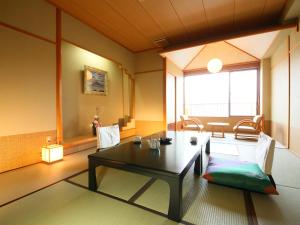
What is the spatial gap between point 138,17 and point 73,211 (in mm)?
3685

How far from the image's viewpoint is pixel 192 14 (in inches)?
135

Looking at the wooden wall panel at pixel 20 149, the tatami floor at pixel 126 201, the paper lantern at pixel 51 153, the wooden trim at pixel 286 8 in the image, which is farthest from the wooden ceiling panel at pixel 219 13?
the wooden wall panel at pixel 20 149

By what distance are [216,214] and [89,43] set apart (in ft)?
13.5

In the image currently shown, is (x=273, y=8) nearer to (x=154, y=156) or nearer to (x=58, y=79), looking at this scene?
(x=154, y=156)

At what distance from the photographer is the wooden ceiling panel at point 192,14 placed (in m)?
3.10

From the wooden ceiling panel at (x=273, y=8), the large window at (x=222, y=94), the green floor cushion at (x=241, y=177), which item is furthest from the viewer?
the large window at (x=222, y=94)

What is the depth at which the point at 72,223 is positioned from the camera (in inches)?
52.4

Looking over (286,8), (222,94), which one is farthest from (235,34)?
(222,94)

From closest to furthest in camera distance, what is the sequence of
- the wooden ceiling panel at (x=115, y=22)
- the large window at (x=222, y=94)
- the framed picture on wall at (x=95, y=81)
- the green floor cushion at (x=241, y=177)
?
the green floor cushion at (x=241, y=177) < the wooden ceiling panel at (x=115, y=22) < the framed picture on wall at (x=95, y=81) < the large window at (x=222, y=94)

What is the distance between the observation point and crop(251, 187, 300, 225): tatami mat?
1.36 metres

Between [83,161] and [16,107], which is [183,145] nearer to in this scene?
[83,161]

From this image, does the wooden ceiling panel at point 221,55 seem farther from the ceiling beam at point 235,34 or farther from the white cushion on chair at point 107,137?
the white cushion on chair at point 107,137

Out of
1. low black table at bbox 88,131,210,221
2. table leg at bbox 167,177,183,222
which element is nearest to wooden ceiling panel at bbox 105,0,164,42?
low black table at bbox 88,131,210,221

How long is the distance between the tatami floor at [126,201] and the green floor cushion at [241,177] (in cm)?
7
